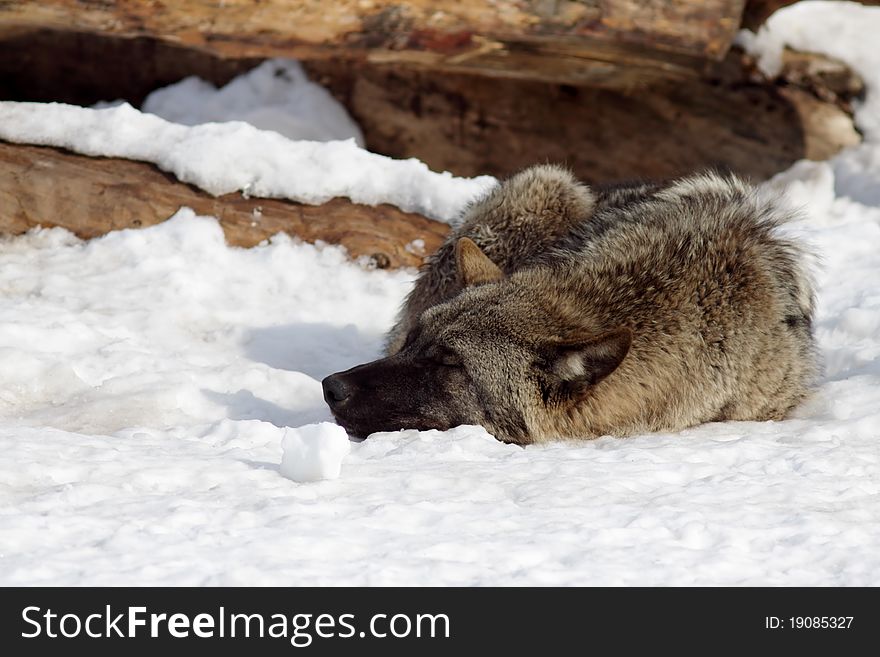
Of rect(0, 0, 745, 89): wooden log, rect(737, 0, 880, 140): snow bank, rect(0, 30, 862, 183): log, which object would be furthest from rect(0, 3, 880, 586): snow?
rect(737, 0, 880, 140): snow bank

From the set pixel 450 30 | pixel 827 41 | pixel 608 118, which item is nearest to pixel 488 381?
pixel 450 30

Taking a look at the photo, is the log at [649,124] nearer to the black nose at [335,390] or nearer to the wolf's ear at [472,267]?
the wolf's ear at [472,267]

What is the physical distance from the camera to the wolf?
17.2ft

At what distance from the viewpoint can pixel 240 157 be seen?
8.16 metres

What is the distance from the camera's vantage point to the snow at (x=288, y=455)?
348 cm

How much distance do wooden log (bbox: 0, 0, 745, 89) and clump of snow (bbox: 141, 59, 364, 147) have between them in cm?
123

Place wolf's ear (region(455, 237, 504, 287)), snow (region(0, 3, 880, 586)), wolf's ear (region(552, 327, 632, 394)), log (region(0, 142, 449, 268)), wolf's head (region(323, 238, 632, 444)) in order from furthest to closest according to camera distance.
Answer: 1. log (region(0, 142, 449, 268))
2. wolf's ear (region(455, 237, 504, 287))
3. wolf's head (region(323, 238, 632, 444))
4. wolf's ear (region(552, 327, 632, 394))
5. snow (region(0, 3, 880, 586))

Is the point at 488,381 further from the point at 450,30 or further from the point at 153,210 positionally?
the point at 450,30

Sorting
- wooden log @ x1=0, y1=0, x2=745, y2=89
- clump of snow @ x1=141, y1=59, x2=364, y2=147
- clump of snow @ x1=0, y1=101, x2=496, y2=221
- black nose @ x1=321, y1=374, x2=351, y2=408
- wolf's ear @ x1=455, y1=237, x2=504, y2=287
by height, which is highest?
wooden log @ x1=0, y1=0, x2=745, y2=89

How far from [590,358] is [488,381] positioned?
1.59ft

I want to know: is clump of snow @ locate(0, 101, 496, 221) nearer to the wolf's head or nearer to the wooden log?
the wooden log
